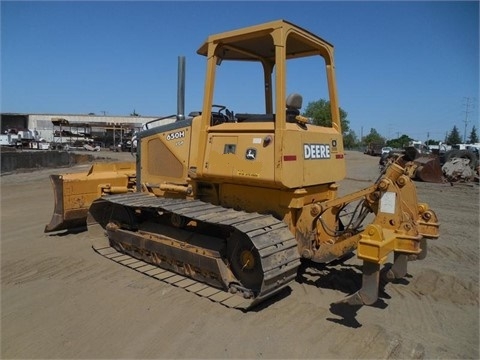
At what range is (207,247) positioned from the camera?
4.78 m

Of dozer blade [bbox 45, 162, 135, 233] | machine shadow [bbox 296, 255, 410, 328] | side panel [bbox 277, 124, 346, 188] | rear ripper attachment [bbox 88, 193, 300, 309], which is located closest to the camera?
rear ripper attachment [bbox 88, 193, 300, 309]

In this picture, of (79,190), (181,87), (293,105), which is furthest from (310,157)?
(79,190)

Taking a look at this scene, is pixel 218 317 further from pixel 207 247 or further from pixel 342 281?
pixel 342 281

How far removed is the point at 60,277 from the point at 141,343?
2.14m

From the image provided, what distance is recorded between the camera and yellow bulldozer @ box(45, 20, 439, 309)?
4.04 meters

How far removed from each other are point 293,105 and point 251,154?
804 mm

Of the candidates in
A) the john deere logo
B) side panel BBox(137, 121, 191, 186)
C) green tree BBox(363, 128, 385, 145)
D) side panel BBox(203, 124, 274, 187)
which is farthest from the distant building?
green tree BBox(363, 128, 385, 145)

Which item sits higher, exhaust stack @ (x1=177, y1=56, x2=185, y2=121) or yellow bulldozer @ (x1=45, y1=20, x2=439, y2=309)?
exhaust stack @ (x1=177, y1=56, x2=185, y2=121)

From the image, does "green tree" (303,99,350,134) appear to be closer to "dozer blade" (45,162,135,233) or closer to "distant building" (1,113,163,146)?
"dozer blade" (45,162,135,233)

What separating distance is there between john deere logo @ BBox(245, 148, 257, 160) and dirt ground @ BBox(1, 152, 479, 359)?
60.5 inches

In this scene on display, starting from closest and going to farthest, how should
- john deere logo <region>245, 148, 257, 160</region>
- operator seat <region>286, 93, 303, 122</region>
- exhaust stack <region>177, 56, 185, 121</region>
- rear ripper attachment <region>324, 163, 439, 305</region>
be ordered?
rear ripper attachment <region>324, 163, 439, 305</region> < john deere logo <region>245, 148, 257, 160</region> < operator seat <region>286, 93, 303, 122</region> < exhaust stack <region>177, 56, 185, 121</region>

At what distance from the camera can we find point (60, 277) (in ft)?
16.9

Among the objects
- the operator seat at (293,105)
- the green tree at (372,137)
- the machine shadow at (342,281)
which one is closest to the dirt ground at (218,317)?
the machine shadow at (342,281)

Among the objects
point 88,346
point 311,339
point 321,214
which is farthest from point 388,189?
point 88,346
